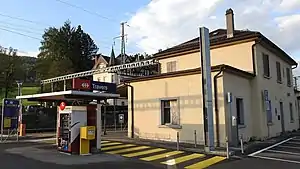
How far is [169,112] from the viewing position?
19.8 meters

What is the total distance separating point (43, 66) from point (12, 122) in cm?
3967

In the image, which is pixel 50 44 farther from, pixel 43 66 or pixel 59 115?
pixel 59 115

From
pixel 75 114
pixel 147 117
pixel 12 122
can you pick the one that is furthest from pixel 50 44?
pixel 75 114

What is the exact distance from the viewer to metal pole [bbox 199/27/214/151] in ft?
49.4

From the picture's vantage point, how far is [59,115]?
595 inches

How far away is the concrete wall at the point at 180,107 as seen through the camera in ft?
59.1

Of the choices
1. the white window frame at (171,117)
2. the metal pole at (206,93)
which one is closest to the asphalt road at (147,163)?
the metal pole at (206,93)

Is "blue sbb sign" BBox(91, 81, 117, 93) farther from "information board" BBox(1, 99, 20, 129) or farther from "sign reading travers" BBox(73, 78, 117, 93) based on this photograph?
"information board" BBox(1, 99, 20, 129)

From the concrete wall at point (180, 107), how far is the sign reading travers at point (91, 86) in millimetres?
4332

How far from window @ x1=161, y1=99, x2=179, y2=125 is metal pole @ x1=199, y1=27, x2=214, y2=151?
13.2 ft

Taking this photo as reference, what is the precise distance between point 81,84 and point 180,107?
6709mm

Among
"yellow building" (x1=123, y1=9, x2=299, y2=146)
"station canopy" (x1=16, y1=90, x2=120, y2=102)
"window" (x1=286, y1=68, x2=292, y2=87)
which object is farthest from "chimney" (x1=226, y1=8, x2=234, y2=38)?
"station canopy" (x1=16, y1=90, x2=120, y2=102)

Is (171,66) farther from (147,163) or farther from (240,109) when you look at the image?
(147,163)

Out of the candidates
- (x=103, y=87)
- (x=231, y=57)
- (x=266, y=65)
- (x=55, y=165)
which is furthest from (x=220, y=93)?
(x=55, y=165)
